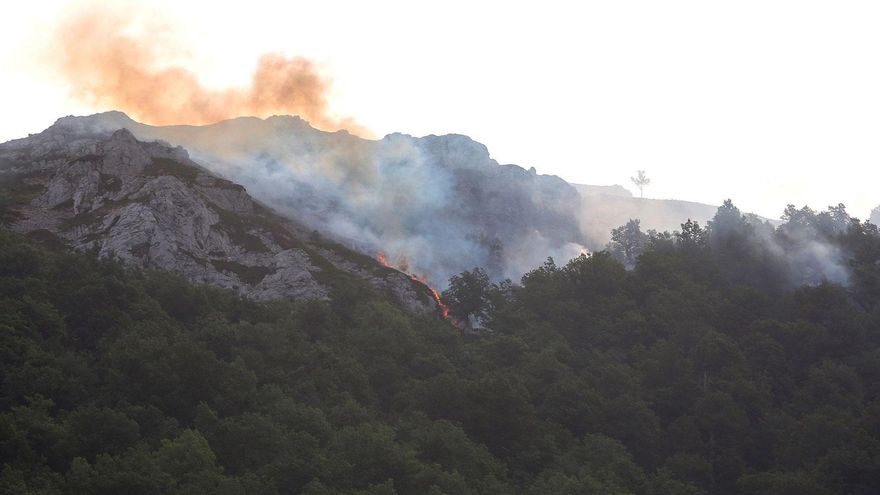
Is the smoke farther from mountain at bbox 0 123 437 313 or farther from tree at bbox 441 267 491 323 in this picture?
mountain at bbox 0 123 437 313

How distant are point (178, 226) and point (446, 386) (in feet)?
226

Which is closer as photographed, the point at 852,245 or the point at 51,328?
the point at 51,328

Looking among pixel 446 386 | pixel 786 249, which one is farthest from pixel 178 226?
pixel 786 249

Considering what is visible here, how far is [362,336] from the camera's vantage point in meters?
102

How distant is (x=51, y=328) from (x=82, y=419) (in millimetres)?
20926

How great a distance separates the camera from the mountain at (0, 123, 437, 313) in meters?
128

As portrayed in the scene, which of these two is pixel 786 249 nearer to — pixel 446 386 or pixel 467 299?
pixel 467 299

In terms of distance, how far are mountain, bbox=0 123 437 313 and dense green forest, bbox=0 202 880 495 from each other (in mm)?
10557

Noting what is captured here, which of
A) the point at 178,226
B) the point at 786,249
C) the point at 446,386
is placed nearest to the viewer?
the point at 446,386

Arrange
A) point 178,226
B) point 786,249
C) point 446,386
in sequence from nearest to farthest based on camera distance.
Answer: point 446,386
point 178,226
point 786,249

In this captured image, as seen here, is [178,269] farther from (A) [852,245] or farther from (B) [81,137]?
(A) [852,245]

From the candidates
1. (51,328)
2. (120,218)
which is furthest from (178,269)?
(51,328)

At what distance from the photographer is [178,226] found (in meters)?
134

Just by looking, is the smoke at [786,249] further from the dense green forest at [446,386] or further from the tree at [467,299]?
the tree at [467,299]
